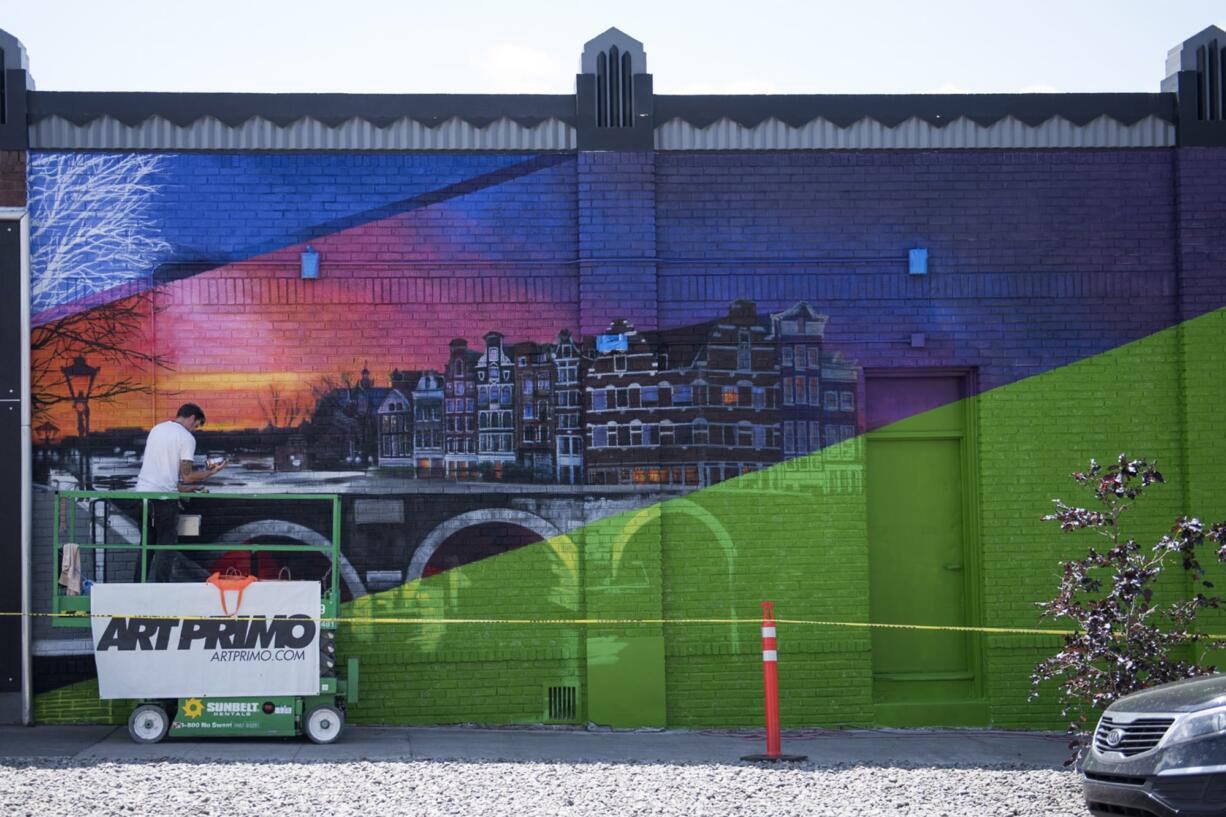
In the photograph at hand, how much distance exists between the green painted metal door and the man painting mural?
578 centimetres

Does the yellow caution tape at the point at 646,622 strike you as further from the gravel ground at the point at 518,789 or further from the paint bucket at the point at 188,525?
the gravel ground at the point at 518,789

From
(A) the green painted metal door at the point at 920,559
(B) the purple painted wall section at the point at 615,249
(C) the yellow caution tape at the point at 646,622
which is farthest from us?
(A) the green painted metal door at the point at 920,559

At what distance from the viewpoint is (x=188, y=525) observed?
38.2 feet

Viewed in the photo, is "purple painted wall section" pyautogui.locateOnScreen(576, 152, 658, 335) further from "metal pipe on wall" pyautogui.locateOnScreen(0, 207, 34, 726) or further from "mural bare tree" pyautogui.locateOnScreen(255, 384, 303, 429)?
"metal pipe on wall" pyautogui.locateOnScreen(0, 207, 34, 726)

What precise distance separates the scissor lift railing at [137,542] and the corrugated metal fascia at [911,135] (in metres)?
4.38

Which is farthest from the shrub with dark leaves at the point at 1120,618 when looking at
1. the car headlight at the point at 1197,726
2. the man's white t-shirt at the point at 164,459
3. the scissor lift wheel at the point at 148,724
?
the man's white t-shirt at the point at 164,459

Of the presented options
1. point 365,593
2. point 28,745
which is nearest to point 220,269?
point 365,593

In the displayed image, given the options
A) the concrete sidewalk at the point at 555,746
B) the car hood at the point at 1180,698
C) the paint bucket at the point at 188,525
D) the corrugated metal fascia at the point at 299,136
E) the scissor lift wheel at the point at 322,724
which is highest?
the corrugated metal fascia at the point at 299,136

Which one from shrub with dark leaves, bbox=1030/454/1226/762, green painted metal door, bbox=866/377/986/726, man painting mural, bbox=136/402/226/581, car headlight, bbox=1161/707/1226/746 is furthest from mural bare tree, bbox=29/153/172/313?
car headlight, bbox=1161/707/1226/746

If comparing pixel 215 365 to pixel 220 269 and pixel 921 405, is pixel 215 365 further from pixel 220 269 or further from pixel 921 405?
pixel 921 405

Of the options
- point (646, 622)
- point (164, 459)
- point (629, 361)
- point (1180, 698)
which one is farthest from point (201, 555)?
point (1180, 698)

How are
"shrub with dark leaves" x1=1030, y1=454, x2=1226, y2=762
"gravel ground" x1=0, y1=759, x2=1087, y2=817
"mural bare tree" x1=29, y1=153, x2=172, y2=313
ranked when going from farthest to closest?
"mural bare tree" x1=29, y1=153, x2=172, y2=313 → "shrub with dark leaves" x1=1030, y1=454, x2=1226, y2=762 → "gravel ground" x1=0, y1=759, x2=1087, y2=817

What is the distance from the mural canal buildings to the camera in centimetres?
1216

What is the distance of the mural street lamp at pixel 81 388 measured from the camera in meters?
12.1
